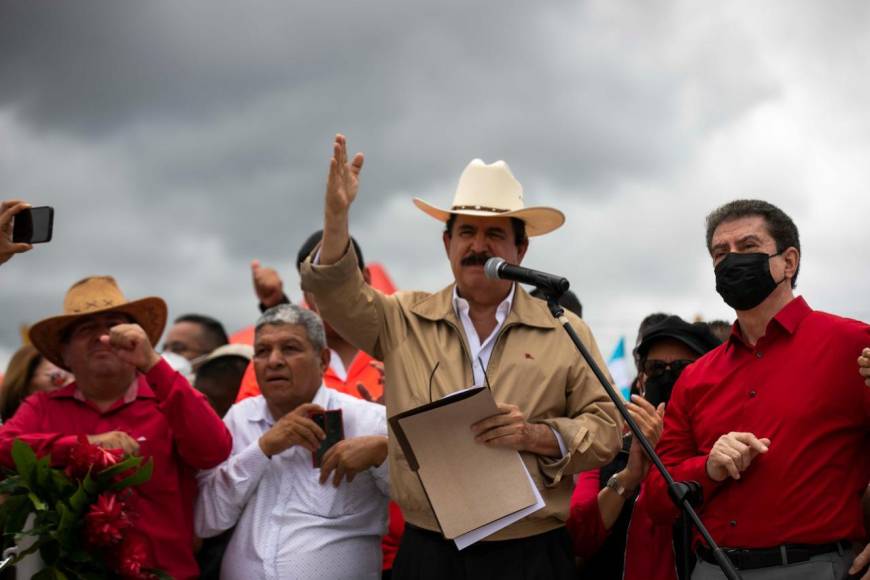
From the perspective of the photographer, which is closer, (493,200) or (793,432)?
(793,432)

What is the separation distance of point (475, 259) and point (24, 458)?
2.19 meters

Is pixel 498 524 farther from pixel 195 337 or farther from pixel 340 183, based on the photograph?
pixel 195 337

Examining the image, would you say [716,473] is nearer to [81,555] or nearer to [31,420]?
[81,555]

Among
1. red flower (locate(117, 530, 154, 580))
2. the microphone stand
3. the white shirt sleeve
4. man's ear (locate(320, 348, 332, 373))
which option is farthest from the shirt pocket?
the microphone stand

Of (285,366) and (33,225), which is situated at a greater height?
(33,225)

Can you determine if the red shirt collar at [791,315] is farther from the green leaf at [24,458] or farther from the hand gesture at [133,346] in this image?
the green leaf at [24,458]

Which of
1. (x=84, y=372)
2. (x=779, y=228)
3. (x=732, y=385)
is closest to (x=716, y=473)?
(x=732, y=385)

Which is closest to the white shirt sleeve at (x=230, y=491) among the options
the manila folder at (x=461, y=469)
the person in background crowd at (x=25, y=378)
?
the manila folder at (x=461, y=469)

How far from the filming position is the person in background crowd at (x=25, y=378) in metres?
6.28

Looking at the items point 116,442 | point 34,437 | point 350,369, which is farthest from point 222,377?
point 34,437

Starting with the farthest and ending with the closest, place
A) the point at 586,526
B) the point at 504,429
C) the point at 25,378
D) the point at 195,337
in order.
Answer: the point at 195,337 → the point at 25,378 → the point at 586,526 → the point at 504,429

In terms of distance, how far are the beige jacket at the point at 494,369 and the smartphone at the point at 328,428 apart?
536 millimetres

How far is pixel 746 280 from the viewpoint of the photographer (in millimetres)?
3965

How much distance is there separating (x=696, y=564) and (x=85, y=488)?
8.82ft
